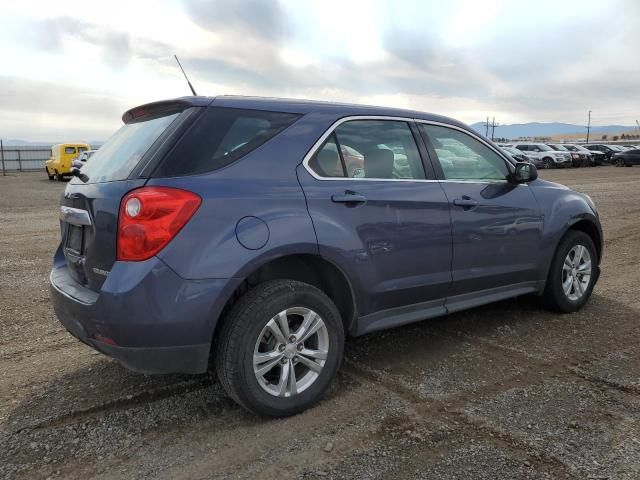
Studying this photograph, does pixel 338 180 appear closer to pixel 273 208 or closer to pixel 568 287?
pixel 273 208

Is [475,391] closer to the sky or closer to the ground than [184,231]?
closer to the ground

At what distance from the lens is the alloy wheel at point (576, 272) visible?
16.2ft

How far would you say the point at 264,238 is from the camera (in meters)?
2.93

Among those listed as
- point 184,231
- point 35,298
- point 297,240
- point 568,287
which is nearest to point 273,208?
point 297,240

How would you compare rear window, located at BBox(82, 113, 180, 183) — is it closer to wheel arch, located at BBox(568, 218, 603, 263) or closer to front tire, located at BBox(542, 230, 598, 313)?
front tire, located at BBox(542, 230, 598, 313)

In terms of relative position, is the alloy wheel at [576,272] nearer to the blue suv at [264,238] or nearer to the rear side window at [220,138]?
the blue suv at [264,238]

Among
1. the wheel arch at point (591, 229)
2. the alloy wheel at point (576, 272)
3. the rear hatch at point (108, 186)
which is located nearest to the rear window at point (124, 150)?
the rear hatch at point (108, 186)

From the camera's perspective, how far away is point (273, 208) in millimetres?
2998

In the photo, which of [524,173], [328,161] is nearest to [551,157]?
[524,173]

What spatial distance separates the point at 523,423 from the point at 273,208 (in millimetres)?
1811

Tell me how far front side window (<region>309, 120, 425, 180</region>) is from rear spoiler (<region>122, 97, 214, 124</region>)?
0.73 metres

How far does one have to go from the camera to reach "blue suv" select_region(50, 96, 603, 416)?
9.03 ft

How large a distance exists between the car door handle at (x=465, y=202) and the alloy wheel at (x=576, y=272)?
1420 mm

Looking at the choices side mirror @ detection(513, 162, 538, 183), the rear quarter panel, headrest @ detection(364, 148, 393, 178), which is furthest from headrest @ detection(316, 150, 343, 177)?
side mirror @ detection(513, 162, 538, 183)
